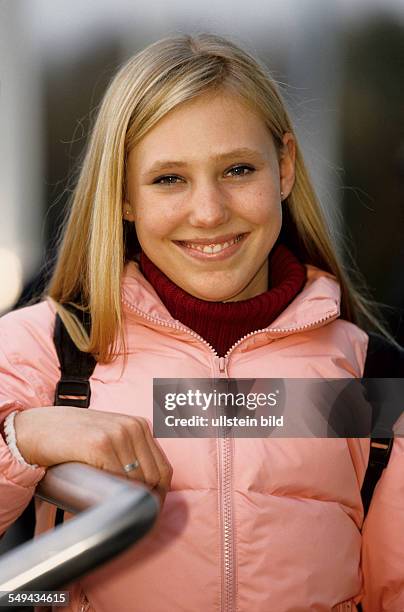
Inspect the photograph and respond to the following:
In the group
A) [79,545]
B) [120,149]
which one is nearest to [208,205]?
[120,149]

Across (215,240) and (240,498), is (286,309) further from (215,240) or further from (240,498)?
(240,498)

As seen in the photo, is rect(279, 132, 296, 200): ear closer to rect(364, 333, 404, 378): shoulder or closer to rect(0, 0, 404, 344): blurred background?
rect(0, 0, 404, 344): blurred background

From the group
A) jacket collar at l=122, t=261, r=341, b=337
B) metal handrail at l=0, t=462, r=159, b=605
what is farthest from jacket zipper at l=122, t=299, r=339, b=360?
metal handrail at l=0, t=462, r=159, b=605

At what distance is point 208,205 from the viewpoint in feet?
2.67

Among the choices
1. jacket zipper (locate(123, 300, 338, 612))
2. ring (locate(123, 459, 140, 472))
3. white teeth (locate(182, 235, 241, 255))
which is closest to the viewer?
ring (locate(123, 459, 140, 472))

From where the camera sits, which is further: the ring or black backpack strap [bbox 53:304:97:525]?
black backpack strap [bbox 53:304:97:525]

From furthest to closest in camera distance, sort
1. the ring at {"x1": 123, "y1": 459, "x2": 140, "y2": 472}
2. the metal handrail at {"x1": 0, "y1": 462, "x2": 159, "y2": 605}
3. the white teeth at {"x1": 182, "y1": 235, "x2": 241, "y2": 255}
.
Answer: the white teeth at {"x1": 182, "y1": 235, "x2": 241, "y2": 255} → the ring at {"x1": 123, "y1": 459, "x2": 140, "y2": 472} → the metal handrail at {"x1": 0, "y1": 462, "x2": 159, "y2": 605}

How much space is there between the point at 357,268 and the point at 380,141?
0.58 feet

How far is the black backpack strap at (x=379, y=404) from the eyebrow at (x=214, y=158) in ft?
0.78

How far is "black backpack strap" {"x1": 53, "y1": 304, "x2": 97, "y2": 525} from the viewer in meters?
0.80

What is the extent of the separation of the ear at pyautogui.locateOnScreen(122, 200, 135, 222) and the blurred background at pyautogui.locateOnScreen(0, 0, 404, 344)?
0.41 ft

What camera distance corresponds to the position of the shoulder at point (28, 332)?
0.83 metres

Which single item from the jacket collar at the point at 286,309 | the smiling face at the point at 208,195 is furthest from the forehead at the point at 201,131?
the jacket collar at the point at 286,309

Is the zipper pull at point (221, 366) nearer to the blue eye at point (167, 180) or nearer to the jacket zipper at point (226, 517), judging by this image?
the jacket zipper at point (226, 517)
